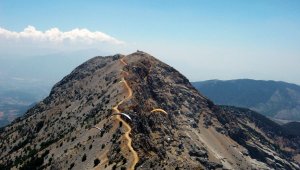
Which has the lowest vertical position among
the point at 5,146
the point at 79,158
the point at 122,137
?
the point at 5,146

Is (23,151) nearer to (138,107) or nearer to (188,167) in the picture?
(138,107)

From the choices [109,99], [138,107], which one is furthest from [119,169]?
[109,99]

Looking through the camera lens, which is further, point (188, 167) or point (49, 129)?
point (49, 129)

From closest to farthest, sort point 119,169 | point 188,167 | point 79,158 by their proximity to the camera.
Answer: point 119,169
point 188,167
point 79,158

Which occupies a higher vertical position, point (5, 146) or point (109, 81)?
point (109, 81)

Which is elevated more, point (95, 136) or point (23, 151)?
point (95, 136)

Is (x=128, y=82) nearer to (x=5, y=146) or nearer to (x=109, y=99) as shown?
(x=109, y=99)

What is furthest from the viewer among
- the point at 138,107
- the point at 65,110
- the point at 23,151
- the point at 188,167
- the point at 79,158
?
the point at 65,110

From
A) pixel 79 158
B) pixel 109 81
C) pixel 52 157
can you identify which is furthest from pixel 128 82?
pixel 79 158

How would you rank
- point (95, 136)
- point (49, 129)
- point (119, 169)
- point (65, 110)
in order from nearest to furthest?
point (119, 169) < point (95, 136) < point (49, 129) < point (65, 110)
